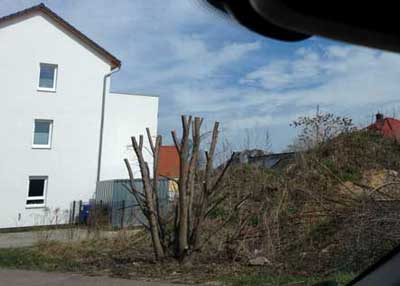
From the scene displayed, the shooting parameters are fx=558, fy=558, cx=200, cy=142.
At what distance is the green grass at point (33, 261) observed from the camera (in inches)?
439

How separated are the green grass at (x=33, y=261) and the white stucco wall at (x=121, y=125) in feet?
52.6

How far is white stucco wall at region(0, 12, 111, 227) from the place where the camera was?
25.8 metres

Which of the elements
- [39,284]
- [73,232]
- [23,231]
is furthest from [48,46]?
[39,284]

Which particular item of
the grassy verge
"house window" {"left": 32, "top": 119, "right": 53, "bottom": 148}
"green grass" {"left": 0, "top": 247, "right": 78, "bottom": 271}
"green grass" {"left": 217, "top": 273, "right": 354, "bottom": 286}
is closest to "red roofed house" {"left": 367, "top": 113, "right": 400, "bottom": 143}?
the grassy verge

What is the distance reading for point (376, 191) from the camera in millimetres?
9953

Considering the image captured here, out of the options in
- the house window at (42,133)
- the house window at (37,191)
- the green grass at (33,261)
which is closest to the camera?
the green grass at (33,261)

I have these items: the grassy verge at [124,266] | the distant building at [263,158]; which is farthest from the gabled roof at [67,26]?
the distant building at [263,158]

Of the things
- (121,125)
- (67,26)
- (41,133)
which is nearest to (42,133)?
(41,133)

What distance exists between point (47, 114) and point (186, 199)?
18.2 metres

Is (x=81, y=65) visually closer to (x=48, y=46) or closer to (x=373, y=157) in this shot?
(x=48, y=46)

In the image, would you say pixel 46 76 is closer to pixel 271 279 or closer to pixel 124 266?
pixel 124 266

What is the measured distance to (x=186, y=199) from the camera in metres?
10.6

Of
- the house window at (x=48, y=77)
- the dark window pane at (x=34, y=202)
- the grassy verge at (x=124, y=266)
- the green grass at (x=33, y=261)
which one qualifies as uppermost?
the house window at (x=48, y=77)

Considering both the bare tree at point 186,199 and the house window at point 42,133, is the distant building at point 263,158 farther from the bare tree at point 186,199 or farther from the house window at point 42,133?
the house window at point 42,133
